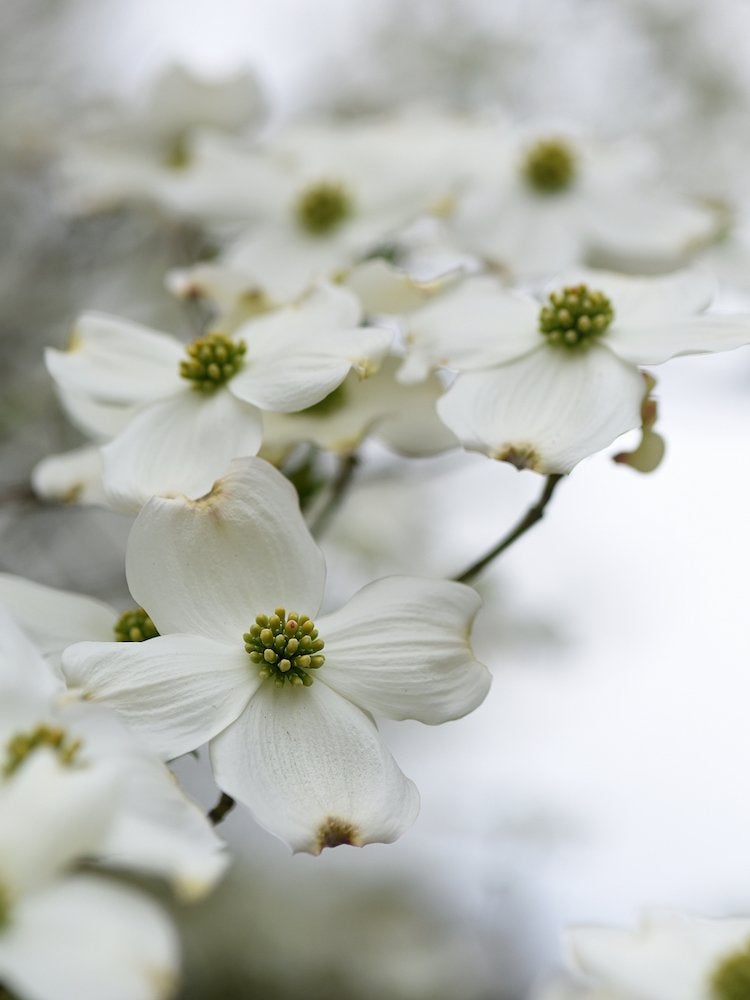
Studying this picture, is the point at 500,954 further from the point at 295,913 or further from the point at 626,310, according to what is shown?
the point at 626,310

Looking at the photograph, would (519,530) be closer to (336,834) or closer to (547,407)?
(547,407)

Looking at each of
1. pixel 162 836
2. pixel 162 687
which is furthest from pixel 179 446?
pixel 162 836

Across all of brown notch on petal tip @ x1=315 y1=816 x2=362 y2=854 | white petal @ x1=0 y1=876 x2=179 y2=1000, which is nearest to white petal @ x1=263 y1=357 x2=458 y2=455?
brown notch on petal tip @ x1=315 y1=816 x2=362 y2=854

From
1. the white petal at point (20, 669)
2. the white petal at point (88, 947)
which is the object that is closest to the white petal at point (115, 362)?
the white petal at point (20, 669)

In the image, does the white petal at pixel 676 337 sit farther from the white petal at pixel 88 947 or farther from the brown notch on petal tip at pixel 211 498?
the white petal at pixel 88 947

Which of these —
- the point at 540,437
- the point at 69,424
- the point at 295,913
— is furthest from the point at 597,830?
the point at 540,437
